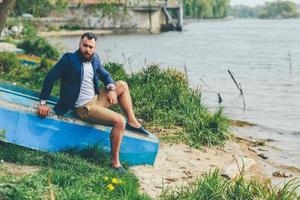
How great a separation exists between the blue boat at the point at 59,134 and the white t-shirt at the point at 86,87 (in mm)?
355

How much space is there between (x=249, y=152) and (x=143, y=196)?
5.14 m

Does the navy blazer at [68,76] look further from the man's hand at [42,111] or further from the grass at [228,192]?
the grass at [228,192]

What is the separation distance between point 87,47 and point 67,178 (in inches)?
72.3

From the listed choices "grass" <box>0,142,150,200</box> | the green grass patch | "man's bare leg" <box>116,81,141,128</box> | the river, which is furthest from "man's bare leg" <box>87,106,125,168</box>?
the river

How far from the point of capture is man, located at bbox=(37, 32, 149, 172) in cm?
720

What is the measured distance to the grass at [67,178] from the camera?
5.65 metres

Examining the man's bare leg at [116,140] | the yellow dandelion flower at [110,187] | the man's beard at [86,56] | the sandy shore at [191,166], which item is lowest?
the sandy shore at [191,166]

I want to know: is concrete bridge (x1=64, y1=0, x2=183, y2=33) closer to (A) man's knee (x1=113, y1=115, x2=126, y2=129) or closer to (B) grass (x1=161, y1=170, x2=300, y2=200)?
(A) man's knee (x1=113, y1=115, x2=126, y2=129)

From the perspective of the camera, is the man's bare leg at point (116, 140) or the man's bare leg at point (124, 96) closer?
the man's bare leg at point (116, 140)

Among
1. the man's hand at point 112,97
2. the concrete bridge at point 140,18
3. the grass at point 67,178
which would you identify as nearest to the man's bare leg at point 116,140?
the grass at point 67,178

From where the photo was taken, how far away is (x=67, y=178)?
630cm

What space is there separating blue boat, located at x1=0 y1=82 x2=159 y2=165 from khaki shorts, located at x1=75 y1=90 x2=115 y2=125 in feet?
0.55

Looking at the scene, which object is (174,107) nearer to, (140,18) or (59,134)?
(59,134)

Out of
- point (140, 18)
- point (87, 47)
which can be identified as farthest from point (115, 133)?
point (140, 18)
